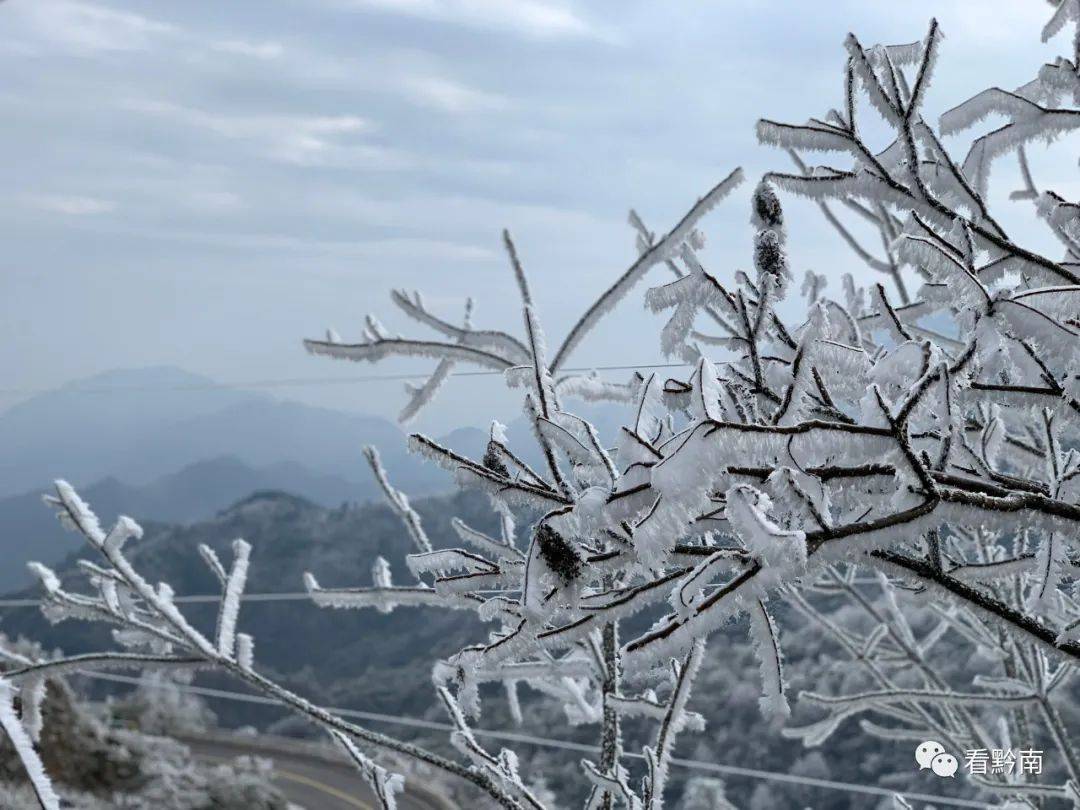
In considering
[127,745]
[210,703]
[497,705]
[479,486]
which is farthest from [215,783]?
[479,486]

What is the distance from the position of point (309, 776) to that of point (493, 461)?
12306 millimetres

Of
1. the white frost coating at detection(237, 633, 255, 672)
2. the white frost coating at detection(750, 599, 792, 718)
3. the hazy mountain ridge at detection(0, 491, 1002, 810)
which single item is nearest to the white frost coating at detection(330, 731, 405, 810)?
the white frost coating at detection(237, 633, 255, 672)

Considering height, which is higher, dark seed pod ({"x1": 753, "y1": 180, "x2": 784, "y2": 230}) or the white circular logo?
dark seed pod ({"x1": 753, "y1": 180, "x2": 784, "y2": 230})

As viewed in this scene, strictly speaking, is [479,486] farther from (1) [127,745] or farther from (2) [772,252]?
(1) [127,745]

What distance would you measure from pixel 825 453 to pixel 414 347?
5.76 ft

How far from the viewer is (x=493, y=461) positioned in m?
1.25

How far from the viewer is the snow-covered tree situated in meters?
0.90

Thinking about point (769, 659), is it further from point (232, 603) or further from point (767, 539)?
point (232, 603)

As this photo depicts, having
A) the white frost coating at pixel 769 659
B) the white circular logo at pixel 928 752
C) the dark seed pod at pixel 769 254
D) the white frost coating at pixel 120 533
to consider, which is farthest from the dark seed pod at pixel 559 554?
the white circular logo at pixel 928 752

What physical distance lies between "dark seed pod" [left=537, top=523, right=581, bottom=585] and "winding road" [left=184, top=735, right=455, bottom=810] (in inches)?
412

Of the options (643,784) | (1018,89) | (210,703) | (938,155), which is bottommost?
(210,703)

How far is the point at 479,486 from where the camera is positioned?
117 centimetres

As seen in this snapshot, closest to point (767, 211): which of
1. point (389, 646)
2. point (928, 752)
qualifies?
point (928, 752)

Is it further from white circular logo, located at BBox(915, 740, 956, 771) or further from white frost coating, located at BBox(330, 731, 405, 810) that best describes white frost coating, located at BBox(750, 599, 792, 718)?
white circular logo, located at BBox(915, 740, 956, 771)
